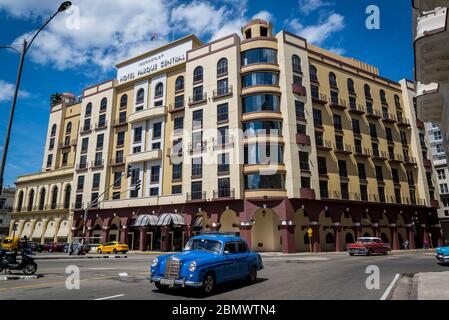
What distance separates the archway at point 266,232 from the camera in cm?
3641

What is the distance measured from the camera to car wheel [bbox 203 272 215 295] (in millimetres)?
8734

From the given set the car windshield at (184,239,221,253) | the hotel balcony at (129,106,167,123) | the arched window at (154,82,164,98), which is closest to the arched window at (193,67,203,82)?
the hotel balcony at (129,106,167,123)

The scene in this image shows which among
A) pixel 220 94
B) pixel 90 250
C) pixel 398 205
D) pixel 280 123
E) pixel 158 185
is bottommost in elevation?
pixel 90 250

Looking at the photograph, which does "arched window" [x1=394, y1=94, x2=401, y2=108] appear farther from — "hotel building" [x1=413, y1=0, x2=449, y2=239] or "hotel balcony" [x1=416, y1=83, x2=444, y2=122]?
"hotel building" [x1=413, y1=0, x2=449, y2=239]

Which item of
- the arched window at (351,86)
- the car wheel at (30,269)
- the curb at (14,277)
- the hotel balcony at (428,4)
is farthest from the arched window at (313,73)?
the curb at (14,277)

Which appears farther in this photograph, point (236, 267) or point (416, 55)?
point (416, 55)

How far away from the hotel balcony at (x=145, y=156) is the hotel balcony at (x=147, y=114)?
530 centimetres

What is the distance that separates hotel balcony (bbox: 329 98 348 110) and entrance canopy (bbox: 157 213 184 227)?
80.6 feet

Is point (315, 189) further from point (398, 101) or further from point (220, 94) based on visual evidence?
point (398, 101)

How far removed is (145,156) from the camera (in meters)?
43.3

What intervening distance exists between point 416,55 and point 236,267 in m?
11.0
